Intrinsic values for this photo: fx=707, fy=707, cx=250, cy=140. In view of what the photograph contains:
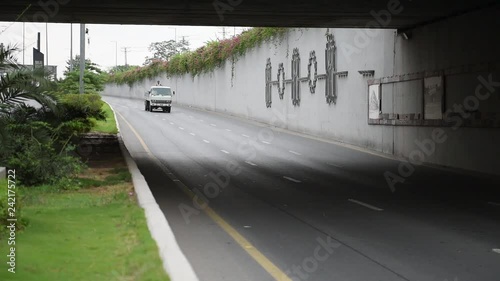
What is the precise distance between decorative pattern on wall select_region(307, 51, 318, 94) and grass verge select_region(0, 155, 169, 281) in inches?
957

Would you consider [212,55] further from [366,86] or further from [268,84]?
[366,86]

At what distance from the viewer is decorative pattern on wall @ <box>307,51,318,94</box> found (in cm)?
3922

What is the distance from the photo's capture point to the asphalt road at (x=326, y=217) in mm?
9336

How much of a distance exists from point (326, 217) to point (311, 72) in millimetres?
26816

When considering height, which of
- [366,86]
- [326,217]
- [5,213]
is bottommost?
[326,217]

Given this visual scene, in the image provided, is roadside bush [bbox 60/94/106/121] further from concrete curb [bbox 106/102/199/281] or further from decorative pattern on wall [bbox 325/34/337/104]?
decorative pattern on wall [bbox 325/34/337/104]

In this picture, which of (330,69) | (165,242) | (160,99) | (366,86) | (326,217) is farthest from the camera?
(160,99)

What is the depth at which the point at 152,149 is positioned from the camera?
101 ft

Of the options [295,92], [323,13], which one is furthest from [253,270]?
[295,92]

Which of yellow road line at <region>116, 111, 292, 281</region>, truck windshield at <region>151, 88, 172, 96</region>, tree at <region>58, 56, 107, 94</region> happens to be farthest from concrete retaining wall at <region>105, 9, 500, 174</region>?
tree at <region>58, 56, 107, 94</region>

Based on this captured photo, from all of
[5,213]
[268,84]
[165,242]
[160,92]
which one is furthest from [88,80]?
[160,92]

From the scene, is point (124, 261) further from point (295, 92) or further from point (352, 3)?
point (295, 92)

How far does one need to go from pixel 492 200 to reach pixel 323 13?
32.0 feet

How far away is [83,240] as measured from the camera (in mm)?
10180
